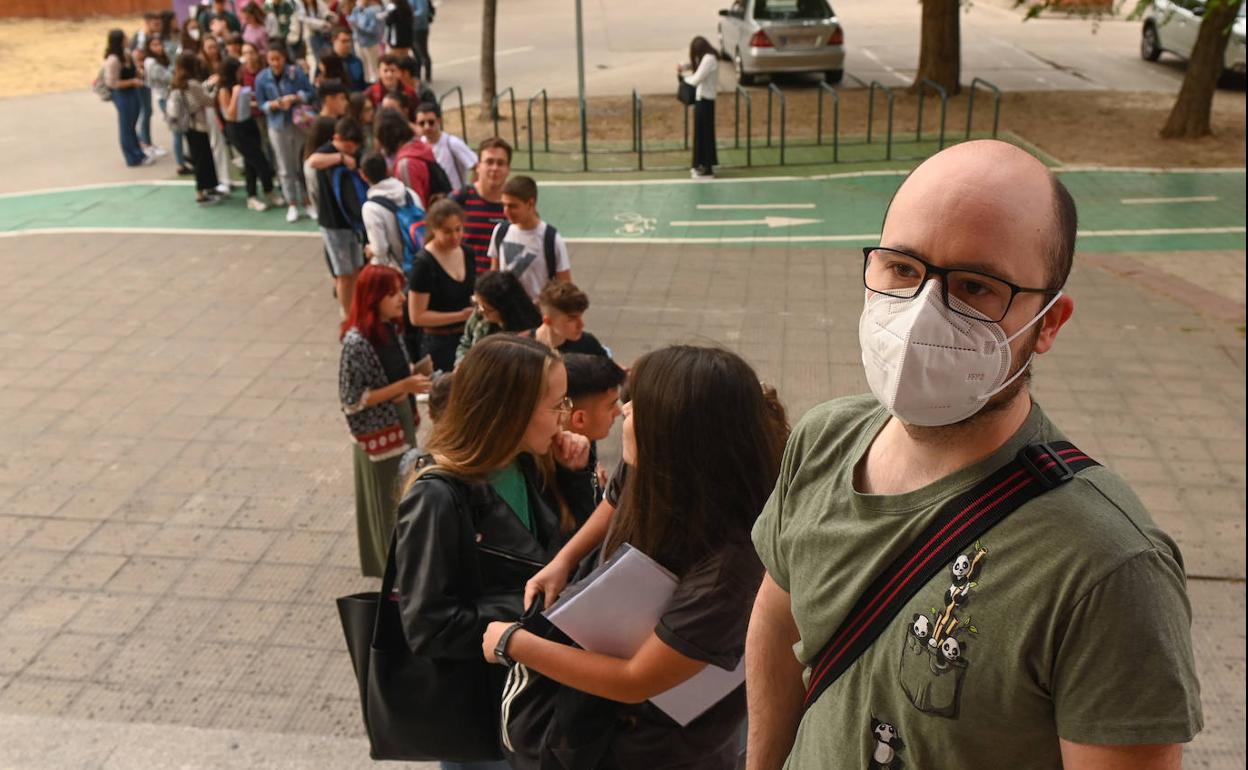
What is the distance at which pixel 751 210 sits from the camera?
12.5m

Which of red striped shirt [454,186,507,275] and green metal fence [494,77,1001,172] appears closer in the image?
red striped shirt [454,186,507,275]

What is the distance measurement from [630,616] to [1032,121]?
51.0ft

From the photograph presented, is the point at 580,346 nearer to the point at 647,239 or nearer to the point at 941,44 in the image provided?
the point at 647,239

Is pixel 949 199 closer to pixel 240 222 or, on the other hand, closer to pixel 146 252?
pixel 146 252

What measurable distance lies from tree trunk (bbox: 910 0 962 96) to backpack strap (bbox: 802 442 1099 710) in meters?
16.4

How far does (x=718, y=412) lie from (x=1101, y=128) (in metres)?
15.2

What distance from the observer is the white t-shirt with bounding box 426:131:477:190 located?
934cm

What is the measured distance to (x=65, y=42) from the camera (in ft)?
82.8

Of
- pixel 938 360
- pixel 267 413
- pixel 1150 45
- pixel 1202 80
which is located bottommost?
pixel 267 413

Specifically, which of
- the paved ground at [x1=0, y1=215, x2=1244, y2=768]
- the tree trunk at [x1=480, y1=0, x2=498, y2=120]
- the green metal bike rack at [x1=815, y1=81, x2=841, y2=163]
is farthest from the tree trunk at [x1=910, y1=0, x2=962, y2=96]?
the paved ground at [x1=0, y1=215, x2=1244, y2=768]

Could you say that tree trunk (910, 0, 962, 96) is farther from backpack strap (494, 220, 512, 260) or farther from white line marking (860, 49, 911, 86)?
backpack strap (494, 220, 512, 260)

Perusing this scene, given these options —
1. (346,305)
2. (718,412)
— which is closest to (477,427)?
(718,412)

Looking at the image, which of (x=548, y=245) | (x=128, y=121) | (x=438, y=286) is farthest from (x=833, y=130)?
(x=438, y=286)

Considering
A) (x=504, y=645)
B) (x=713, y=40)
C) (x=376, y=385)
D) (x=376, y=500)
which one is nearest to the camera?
(x=504, y=645)
